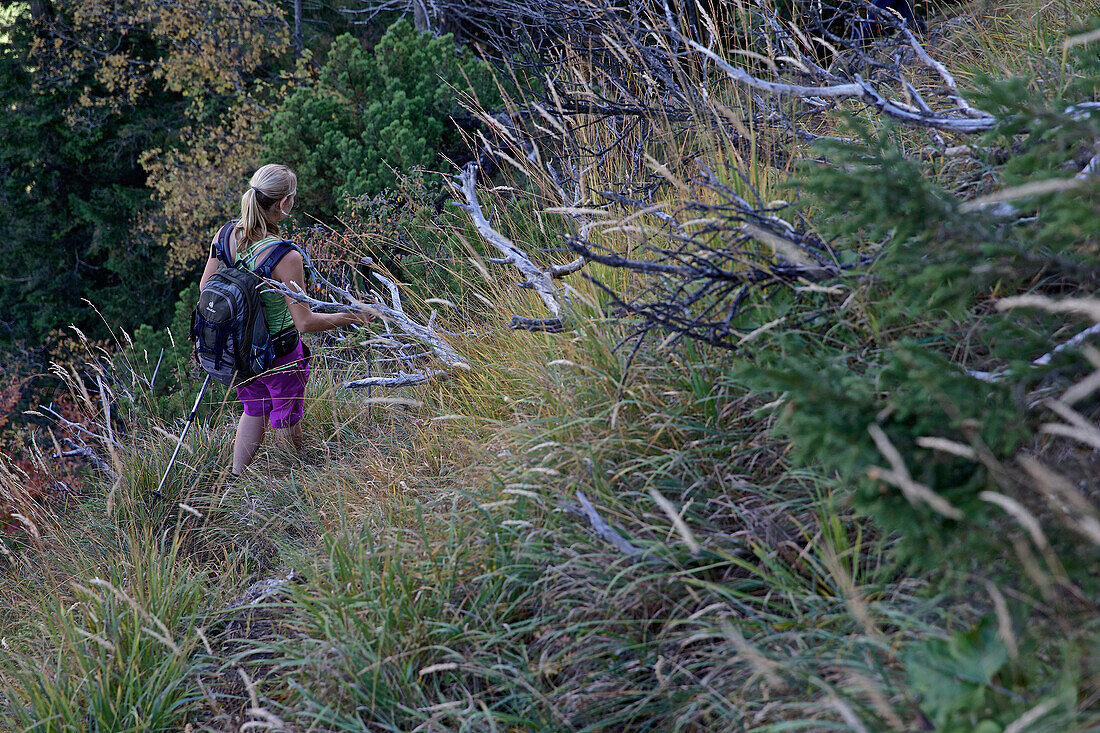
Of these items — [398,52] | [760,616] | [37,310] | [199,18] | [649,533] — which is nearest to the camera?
[760,616]

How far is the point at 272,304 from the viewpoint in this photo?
4008 mm

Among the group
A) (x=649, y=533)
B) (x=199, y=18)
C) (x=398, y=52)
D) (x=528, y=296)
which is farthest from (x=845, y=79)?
(x=199, y=18)

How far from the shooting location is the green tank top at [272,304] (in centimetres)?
387

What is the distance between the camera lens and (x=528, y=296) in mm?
3836

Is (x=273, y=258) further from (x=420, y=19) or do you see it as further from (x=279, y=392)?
(x=420, y=19)

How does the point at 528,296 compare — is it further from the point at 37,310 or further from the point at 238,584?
the point at 37,310

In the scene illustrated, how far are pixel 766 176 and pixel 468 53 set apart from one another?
20.8 feet

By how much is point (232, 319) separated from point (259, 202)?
0.66 metres

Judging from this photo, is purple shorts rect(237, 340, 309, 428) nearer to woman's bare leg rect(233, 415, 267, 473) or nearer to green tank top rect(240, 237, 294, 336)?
woman's bare leg rect(233, 415, 267, 473)

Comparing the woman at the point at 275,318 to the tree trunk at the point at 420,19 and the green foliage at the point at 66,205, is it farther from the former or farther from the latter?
the green foliage at the point at 66,205

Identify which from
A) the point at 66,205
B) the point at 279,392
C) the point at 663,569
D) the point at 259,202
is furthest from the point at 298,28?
the point at 663,569

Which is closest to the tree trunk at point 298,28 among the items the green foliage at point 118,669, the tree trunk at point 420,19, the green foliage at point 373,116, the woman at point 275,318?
the tree trunk at point 420,19

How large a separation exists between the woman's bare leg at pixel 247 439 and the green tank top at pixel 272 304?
52 centimetres

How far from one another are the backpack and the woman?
6 cm
